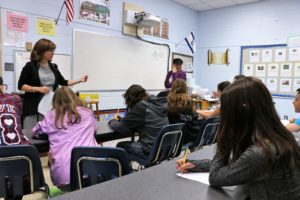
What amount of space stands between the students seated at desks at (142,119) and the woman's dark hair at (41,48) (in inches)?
37.3

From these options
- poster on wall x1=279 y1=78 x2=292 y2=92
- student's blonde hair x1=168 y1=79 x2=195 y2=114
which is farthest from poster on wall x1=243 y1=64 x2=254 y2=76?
student's blonde hair x1=168 y1=79 x2=195 y2=114

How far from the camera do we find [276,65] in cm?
587

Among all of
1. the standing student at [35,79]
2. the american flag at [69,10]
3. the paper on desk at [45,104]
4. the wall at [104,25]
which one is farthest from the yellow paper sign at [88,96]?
the paper on desk at [45,104]

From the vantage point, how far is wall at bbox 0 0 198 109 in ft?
12.0

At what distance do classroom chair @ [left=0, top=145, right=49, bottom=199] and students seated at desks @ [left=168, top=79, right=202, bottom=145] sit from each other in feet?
4.84

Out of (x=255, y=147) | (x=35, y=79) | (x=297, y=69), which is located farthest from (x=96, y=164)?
(x=297, y=69)

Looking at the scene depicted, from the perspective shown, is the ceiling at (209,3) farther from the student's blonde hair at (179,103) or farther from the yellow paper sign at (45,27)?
the student's blonde hair at (179,103)

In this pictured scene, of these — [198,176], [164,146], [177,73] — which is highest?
[177,73]

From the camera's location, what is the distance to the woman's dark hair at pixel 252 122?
932 millimetres

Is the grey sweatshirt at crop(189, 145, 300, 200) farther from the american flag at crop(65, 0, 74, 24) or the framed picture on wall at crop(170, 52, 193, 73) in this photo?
the framed picture on wall at crop(170, 52, 193, 73)

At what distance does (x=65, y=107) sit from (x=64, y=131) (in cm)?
17

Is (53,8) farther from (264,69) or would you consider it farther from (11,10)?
(264,69)

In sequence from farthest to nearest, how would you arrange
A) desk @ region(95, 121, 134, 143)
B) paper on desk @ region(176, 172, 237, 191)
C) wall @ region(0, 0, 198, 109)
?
wall @ region(0, 0, 198, 109), desk @ region(95, 121, 134, 143), paper on desk @ region(176, 172, 237, 191)

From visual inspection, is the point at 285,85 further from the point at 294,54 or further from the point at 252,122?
the point at 252,122
